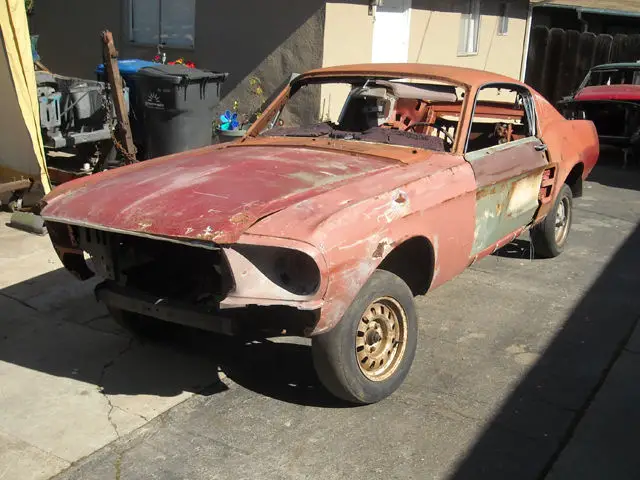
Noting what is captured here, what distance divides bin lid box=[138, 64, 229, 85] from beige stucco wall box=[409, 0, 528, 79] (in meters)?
4.45

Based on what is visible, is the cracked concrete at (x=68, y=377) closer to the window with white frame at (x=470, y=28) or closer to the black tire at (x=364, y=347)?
the black tire at (x=364, y=347)

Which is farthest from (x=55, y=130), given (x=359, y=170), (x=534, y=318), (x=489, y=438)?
(x=489, y=438)

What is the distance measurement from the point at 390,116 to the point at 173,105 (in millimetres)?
3242

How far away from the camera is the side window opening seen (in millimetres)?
5641

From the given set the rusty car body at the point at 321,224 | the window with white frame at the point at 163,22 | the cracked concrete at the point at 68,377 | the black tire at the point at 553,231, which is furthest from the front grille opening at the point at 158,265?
the window with white frame at the point at 163,22

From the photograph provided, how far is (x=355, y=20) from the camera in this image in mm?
9852

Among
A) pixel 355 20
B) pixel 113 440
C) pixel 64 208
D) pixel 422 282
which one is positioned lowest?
pixel 113 440

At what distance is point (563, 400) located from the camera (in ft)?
12.7

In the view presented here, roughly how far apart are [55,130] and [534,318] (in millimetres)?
5329

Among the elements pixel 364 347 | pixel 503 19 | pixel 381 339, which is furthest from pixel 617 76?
pixel 364 347

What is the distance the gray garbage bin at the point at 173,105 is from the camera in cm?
818

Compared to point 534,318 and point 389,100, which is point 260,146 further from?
point 534,318

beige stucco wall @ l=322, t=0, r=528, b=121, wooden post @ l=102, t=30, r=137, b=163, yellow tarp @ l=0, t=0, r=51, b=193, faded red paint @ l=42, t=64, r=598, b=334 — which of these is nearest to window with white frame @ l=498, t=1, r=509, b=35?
beige stucco wall @ l=322, t=0, r=528, b=121

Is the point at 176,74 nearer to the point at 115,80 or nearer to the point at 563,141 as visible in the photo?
the point at 115,80
